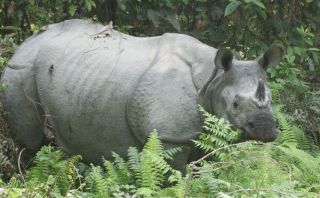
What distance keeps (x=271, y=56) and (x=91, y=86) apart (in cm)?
174

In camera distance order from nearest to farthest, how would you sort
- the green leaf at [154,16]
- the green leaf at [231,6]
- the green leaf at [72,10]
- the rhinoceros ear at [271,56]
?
the rhinoceros ear at [271,56]
the green leaf at [231,6]
the green leaf at [72,10]
the green leaf at [154,16]

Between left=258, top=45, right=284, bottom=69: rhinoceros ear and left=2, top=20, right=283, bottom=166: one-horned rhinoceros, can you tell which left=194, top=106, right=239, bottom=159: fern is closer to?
left=2, top=20, right=283, bottom=166: one-horned rhinoceros

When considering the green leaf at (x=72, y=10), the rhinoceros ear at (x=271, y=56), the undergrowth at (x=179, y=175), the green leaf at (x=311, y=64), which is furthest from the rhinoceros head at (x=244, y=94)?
the green leaf at (x=311, y=64)

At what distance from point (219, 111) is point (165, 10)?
2.78 m

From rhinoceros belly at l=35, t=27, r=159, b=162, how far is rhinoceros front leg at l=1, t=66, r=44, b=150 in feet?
0.46

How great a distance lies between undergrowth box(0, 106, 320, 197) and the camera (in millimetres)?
6039

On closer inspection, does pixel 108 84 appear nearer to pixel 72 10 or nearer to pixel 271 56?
pixel 271 56

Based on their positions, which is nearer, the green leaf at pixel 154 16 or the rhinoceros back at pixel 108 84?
the rhinoceros back at pixel 108 84

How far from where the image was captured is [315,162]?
7.79 meters

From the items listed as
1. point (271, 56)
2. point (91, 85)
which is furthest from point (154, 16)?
point (271, 56)

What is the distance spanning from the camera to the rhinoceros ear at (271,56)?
271 inches

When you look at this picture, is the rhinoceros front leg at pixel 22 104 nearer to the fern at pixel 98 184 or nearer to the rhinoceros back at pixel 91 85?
the rhinoceros back at pixel 91 85

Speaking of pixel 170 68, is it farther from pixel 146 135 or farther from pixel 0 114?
pixel 0 114

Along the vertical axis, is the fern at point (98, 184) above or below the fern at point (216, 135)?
below
